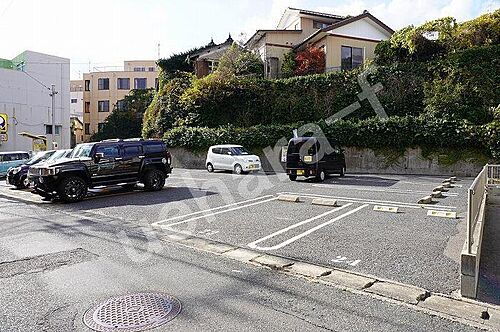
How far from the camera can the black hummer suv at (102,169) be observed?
1080 cm

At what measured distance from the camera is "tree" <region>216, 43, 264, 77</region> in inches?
Result: 1093

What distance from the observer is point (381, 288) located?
4281 millimetres

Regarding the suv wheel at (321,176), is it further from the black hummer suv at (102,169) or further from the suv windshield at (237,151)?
the black hummer suv at (102,169)

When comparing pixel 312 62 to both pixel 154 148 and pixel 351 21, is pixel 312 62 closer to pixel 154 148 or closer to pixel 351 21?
pixel 351 21

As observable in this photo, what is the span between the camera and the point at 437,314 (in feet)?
11.9

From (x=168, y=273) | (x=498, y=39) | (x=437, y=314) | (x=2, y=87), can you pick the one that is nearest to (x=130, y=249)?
(x=168, y=273)

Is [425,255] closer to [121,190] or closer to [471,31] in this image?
[121,190]

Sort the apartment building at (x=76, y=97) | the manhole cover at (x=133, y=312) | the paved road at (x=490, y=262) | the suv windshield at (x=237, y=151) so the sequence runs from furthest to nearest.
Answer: the apartment building at (x=76, y=97) → the suv windshield at (x=237, y=151) → the paved road at (x=490, y=262) → the manhole cover at (x=133, y=312)

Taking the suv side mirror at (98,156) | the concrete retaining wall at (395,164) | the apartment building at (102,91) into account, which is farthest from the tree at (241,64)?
the apartment building at (102,91)

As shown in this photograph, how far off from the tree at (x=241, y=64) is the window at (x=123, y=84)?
88.2 feet

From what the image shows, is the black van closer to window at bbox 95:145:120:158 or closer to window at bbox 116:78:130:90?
window at bbox 95:145:120:158

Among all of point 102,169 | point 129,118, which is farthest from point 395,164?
point 129,118

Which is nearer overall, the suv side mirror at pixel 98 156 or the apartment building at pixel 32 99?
the suv side mirror at pixel 98 156

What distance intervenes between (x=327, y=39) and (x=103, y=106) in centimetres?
3560
